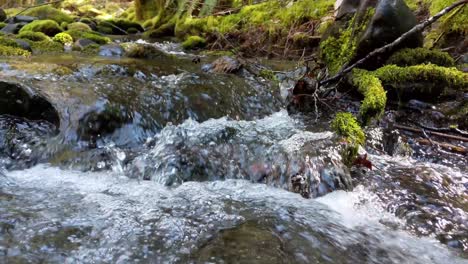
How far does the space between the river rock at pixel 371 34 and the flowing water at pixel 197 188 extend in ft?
3.15

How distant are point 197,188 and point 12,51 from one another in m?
5.21

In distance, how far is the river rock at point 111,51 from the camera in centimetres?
712

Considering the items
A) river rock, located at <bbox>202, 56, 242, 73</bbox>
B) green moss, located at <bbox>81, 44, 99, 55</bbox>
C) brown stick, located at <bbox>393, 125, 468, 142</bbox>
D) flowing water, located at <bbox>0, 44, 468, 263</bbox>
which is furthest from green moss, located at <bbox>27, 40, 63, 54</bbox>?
brown stick, located at <bbox>393, 125, 468, 142</bbox>

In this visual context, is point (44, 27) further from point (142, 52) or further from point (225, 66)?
point (225, 66)

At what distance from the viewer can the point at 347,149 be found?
118 inches

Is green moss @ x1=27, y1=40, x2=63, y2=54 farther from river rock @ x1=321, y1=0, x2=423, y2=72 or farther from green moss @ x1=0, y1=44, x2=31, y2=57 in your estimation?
river rock @ x1=321, y1=0, x2=423, y2=72

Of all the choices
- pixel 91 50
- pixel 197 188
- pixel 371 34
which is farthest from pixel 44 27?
pixel 197 188

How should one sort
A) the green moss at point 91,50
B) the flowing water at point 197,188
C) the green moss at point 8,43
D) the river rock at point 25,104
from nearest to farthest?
1. the flowing water at point 197,188
2. the river rock at point 25,104
3. the green moss at point 8,43
4. the green moss at point 91,50

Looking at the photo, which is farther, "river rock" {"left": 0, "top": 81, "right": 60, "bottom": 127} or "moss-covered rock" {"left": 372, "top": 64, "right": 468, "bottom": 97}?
"moss-covered rock" {"left": 372, "top": 64, "right": 468, "bottom": 97}

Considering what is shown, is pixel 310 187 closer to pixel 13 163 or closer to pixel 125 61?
pixel 13 163

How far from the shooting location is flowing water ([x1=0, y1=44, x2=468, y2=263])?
2053 mm

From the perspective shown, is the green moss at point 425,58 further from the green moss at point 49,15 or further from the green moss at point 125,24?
the green moss at point 125,24

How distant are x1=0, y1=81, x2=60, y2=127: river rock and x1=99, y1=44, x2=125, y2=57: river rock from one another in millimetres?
3649

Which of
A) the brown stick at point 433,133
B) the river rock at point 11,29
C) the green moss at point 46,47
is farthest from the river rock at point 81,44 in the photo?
the brown stick at point 433,133
